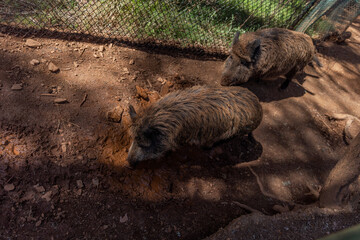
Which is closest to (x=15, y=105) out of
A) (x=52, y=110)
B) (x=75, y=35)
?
(x=52, y=110)

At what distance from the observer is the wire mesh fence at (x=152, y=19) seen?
4.42 metres

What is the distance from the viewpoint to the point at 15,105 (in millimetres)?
3258

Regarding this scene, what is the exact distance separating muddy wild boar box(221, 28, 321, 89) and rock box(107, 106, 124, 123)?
7.25 feet

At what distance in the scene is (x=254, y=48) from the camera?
4.24 meters

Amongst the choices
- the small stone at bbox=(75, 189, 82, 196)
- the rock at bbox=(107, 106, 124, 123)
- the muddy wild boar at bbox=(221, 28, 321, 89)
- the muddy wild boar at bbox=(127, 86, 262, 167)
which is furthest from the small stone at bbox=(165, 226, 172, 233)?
the muddy wild boar at bbox=(221, 28, 321, 89)

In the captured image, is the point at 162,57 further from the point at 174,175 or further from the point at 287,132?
the point at 287,132

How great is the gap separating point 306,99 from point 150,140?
175 inches

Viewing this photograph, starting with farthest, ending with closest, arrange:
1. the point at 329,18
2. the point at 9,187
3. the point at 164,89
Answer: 1. the point at 329,18
2. the point at 164,89
3. the point at 9,187

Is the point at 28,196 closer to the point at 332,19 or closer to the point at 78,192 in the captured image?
the point at 78,192

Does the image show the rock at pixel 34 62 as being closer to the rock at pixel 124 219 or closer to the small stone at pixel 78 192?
the small stone at pixel 78 192

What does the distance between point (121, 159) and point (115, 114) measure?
806 mm

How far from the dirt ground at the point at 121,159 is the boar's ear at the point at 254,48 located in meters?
1.02

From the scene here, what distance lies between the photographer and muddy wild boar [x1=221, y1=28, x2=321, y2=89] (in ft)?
14.2

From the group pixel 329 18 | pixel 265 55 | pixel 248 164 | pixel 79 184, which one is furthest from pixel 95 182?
pixel 329 18
